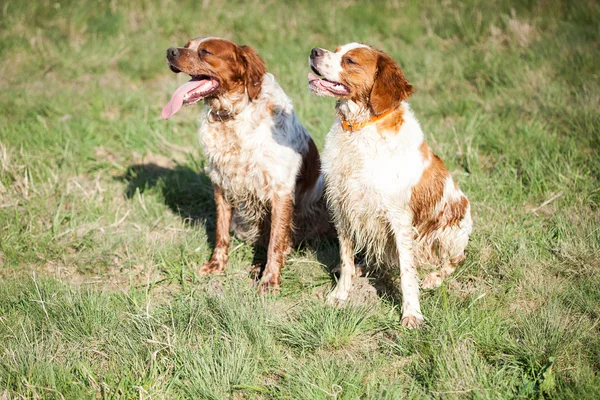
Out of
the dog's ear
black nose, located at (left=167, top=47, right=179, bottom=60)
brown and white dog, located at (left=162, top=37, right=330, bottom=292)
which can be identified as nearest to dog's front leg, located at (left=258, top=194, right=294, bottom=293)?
brown and white dog, located at (left=162, top=37, right=330, bottom=292)

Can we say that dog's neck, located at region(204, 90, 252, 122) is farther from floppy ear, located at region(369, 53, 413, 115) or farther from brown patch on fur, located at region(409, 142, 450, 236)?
brown patch on fur, located at region(409, 142, 450, 236)

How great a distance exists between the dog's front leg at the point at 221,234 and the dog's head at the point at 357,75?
1.29m

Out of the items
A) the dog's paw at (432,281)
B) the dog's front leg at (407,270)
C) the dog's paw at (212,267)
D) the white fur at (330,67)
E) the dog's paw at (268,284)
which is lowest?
the dog's paw at (212,267)

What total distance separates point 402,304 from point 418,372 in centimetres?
62

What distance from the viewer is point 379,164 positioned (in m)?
3.46

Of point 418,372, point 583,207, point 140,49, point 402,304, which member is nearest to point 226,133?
point 402,304

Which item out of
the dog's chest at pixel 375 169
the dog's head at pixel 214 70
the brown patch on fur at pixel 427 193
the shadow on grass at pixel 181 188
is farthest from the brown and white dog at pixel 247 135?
the brown patch on fur at pixel 427 193

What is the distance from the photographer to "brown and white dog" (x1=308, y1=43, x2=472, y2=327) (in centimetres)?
344

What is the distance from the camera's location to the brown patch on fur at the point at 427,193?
3568 mm

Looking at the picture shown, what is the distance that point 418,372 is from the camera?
→ 3025 mm

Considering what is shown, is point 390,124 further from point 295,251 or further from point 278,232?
point 295,251

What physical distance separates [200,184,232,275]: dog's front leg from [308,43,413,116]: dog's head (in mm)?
1286

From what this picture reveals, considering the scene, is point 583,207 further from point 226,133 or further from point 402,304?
point 226,133

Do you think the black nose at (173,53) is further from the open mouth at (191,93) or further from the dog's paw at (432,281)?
the dog's paw at (432,281)
